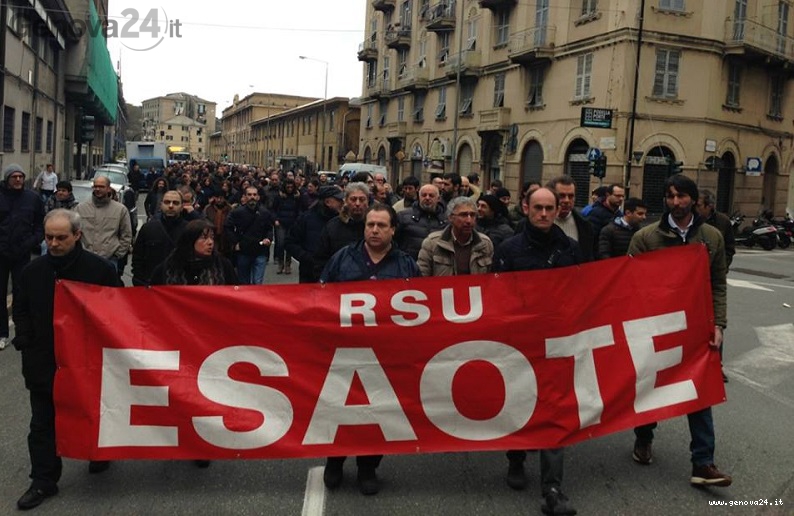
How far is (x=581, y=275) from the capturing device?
14.9 feet

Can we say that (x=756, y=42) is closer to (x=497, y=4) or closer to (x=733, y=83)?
(x=733, y=83)

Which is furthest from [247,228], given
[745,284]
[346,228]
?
[745,284]

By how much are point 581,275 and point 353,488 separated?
191 cm

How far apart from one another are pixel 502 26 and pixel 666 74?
10107mm

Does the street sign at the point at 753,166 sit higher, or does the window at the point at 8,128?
the street sign at the point at 753,166

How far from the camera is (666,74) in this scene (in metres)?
27.0

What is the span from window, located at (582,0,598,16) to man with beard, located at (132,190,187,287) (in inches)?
974

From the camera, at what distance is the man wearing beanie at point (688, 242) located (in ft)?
15.0

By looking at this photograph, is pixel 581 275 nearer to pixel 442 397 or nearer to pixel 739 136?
pixel 442 397

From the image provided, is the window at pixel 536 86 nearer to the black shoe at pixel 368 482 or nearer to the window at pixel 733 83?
the window at pixel 733 83

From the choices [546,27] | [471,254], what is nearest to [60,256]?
[471,254]

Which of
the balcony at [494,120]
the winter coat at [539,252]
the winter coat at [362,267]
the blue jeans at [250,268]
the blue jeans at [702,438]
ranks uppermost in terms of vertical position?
the balcony at [494,120]

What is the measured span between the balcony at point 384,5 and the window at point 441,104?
1061 centimetres

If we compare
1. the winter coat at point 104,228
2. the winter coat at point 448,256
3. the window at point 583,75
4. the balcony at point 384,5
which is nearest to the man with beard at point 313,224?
the winter coat at point 104,228
